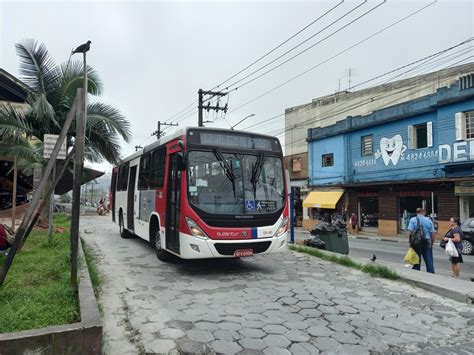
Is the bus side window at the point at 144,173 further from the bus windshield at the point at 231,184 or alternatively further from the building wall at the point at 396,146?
the building wall at the point at 396,146

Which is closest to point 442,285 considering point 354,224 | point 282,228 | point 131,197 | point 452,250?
point 452,250

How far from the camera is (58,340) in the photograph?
11.5 ft

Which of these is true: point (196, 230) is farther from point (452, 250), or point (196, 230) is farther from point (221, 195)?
point (452, 250)

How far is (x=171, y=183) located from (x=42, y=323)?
4.08m

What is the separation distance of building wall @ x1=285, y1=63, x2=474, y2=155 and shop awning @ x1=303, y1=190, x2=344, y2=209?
5.56 meters

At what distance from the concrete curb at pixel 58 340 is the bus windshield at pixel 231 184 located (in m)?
3.54

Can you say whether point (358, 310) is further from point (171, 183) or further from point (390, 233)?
point (390, 233)

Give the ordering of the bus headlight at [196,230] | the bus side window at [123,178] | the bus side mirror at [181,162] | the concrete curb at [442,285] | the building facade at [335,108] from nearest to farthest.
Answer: the concrete curb at [442,285] → the bus headlight at [196,230] → the bus side mirror at [181,162] → the bus side window at [123,178] → the building facade at [335,108]

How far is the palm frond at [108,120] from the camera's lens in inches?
513

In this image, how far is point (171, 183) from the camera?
7.70 meters

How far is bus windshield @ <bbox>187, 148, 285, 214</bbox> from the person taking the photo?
7.11 metres

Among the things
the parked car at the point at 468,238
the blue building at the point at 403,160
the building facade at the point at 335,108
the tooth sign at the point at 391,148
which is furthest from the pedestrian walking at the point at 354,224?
the parked car at the point at 468,238

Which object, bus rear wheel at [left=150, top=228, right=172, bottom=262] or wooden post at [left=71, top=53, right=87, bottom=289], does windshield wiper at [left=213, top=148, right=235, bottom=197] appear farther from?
wooden post at [left=71, top=53, right=87, bottom=289]

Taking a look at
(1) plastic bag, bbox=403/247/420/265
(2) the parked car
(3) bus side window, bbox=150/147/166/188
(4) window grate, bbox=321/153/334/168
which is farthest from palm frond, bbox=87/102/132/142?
(4) window grate, bbox=321/153/334/168
